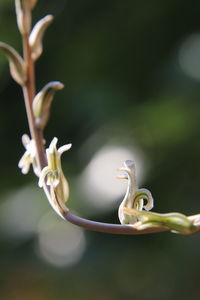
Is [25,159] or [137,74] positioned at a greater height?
[25,159]

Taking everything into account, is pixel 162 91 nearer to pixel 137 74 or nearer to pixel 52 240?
pixel 137 74

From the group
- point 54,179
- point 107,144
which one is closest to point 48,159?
point 54,179

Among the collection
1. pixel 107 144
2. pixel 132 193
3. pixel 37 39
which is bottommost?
pixel 107 144

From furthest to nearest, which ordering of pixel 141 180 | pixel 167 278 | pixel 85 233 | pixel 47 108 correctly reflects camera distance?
pixel 167 278 < pixel 85 233 < pixel 141 180 < pixel 47 108

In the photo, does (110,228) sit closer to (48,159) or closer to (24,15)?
(48,159)

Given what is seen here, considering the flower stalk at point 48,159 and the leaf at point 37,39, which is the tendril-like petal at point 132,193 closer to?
the flower stalk at point 48,159

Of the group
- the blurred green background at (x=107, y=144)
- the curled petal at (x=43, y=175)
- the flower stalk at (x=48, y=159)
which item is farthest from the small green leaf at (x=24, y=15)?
the blurred green background at (x=107, y=144)

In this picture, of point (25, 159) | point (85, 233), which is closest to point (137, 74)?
point (85, 233)
